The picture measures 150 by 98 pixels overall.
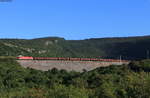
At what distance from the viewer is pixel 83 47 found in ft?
456

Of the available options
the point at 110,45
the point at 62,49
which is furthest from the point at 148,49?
the point at 62,49

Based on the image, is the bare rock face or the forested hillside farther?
the forested hillside

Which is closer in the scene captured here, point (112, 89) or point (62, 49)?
point (112, 89)

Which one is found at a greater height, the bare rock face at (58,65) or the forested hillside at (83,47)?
the forested hillside at (83,47)

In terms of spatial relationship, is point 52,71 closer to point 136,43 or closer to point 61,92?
point 61,92

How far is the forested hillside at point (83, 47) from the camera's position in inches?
4535

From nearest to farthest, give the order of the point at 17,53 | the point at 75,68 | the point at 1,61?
the point at 75,68
the point at 1,61
the point at 17,53

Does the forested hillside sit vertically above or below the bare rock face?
above

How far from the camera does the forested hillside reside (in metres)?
115

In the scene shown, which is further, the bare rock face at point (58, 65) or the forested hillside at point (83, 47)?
the forested hillside at point (83, 47)

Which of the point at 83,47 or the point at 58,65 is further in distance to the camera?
the point at 83,47

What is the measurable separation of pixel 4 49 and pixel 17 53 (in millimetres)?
3804

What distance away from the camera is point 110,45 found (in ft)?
454

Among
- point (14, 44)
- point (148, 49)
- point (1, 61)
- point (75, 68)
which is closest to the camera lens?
point (75, 68)
